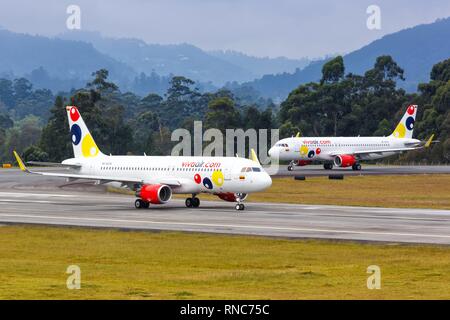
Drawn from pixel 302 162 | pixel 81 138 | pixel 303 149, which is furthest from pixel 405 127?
pixel 81 138

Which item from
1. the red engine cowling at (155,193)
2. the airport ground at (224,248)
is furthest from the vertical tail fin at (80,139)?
the red engine cowling at (155,193)

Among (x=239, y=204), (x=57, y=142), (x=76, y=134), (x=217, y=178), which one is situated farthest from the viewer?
(x=57, y=142)

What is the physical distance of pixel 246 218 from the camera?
5653 cm

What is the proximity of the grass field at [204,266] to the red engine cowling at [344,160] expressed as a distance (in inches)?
2830

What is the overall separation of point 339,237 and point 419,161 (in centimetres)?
11210

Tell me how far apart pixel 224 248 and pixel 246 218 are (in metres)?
14.0

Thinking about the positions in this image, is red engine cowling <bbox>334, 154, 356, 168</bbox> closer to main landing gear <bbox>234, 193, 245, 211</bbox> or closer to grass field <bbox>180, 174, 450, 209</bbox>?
grass field <bbox>180, 174, 450, 209</bbox>

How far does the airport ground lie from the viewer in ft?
96.3

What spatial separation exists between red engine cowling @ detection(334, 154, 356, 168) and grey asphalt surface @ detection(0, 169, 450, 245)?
1919 inches

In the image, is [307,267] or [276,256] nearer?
[307,267]

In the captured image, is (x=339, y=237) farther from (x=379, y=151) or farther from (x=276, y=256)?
(x=379, y=151)

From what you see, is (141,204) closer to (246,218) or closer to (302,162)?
(246,218)

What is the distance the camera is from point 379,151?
121438 millimetres
